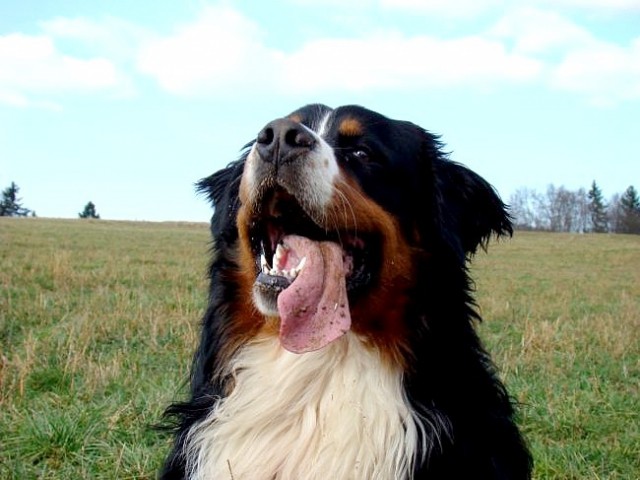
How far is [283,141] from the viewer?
2.97 m

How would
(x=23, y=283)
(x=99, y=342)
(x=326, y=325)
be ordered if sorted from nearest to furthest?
1. (x=326, y=325)
2. (x=99, y=342)
3. (x=23, y=283)

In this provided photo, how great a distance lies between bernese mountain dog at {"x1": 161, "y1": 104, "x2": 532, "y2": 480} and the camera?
3.12 meters

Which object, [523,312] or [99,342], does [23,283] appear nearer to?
[99,342]

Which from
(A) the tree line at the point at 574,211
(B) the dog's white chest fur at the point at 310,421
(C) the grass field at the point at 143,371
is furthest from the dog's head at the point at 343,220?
(A) the tree line at the point at 574,211

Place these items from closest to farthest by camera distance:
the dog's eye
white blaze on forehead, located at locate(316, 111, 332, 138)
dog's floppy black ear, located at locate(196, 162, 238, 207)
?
1. the dog's eye
2. white blaze on forehead, located at locate(316, 111, 332, 138)
3. dog's floppy black ear, located at locate(196, 162, 238, 207)

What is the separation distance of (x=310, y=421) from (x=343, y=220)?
86cm

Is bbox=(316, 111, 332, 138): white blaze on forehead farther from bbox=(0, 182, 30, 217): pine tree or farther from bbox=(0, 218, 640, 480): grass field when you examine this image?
bbox=(0, 182, 30, 217): pine tree

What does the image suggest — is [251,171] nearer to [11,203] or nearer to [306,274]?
[306,274]

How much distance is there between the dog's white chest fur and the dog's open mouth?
210mm

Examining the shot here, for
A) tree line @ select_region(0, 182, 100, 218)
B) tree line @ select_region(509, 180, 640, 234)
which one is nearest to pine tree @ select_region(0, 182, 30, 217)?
tree line @ select_region(0, 182, 100, 218)

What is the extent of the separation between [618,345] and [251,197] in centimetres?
610

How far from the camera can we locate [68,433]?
4582mm

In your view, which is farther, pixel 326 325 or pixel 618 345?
pixel 618 345

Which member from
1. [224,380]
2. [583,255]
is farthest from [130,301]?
[583,255]
